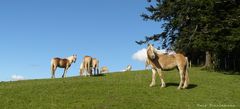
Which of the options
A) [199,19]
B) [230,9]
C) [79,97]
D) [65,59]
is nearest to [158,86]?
[79,97]

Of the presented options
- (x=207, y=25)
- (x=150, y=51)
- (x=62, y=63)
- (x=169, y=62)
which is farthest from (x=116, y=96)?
(x=207, y=25)

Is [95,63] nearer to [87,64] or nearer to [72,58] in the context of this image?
[87,64]

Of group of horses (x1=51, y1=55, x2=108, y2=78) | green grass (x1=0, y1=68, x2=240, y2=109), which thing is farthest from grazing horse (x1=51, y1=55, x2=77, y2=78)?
green grass (x1=0, y1=68, x2=240, y2=109)

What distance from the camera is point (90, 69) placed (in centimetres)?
3638

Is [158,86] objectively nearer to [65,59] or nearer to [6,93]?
[6,93]

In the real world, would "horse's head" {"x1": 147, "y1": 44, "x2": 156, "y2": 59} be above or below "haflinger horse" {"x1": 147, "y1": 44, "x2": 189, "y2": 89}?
above

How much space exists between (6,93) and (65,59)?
15.3 meters

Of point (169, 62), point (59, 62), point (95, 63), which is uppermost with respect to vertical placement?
point (59, 62)

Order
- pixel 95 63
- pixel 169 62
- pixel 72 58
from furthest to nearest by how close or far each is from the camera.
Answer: pixel 72 58, pixel 95 63, pixel 169 62

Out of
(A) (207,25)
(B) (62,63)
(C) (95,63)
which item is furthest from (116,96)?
(A) (207,25)

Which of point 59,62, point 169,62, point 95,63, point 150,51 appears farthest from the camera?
Result: point 59,62

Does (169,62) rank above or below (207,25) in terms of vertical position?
below

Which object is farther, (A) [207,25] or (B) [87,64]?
(A) [207,25]

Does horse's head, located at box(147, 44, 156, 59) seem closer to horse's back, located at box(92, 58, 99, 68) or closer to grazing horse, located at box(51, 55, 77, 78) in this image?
horse's back, located at box(92, 58, 99, 68)
